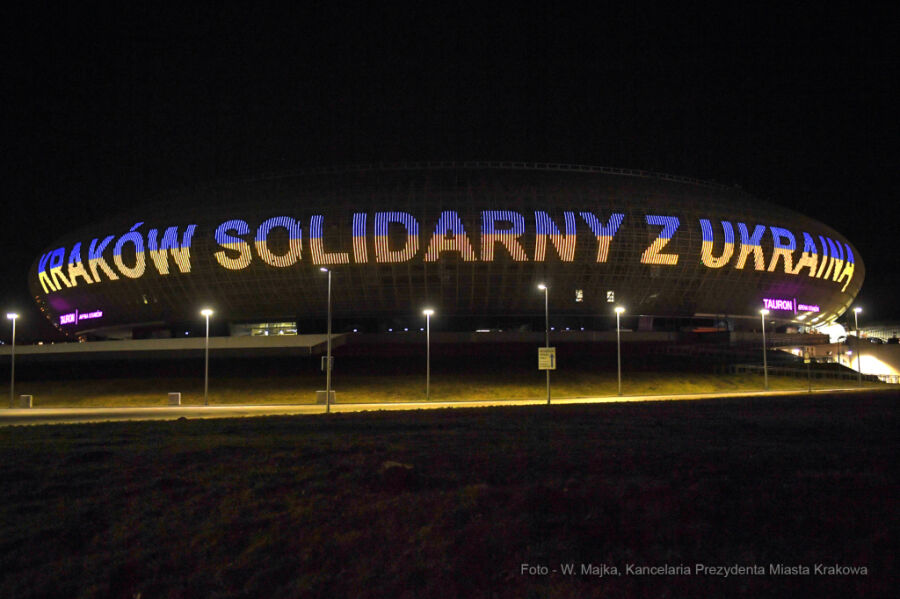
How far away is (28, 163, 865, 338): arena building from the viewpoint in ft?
221

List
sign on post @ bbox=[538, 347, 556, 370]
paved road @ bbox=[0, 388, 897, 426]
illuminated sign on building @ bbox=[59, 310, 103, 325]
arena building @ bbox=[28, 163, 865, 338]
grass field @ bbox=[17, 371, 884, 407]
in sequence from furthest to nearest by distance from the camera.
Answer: illuminated sign on building @ bbox=[59, 310, 103, 325]
arena building @ bbox=[28, 163, 865, 338]
grass field @ bbox=[17, 371, 884, 407]
sign on post @ bbox=[538, 347, 556, 370]
paved road @ bbox=[0, 388, 897, 426]

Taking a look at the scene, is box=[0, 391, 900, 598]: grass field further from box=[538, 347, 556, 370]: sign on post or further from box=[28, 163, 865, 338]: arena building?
box=[28, 163, 865, 338]: arena building

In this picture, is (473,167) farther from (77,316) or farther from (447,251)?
(77,316)

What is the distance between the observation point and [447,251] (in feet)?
219

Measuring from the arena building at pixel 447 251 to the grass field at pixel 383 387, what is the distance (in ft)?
54.7

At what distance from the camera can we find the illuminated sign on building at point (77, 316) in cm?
8138

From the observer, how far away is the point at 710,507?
8.48 metres

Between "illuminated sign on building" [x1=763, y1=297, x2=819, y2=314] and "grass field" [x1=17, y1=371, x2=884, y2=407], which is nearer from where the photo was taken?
"grass field" [x1=17, y1=371, x2=884, y2=407]

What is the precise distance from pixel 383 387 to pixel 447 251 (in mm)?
21317

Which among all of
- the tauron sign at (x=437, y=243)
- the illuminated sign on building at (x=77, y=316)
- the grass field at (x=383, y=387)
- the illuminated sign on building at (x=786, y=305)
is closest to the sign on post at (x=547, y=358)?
the grass field at (x=383, y=387)

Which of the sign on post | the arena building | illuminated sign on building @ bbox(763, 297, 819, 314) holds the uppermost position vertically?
the arena building

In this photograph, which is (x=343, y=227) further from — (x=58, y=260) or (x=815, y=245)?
(x=815, y=245)

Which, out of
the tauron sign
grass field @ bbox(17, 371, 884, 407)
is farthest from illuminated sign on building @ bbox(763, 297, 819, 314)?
grass field @ bbox(17, 371, 884, 407)

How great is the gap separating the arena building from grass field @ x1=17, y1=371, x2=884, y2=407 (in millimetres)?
16658
